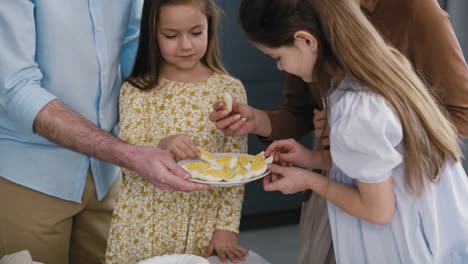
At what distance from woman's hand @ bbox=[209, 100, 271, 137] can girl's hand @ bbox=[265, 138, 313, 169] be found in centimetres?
13

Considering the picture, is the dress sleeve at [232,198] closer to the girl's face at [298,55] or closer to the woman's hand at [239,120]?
the woman's hand at [239,120]

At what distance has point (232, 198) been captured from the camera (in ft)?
6.95

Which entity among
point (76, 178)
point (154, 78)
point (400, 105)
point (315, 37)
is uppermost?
point (315, 37)

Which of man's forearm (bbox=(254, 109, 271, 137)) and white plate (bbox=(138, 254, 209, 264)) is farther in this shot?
man's forearm (bbox=(254, 109, 271, 137))

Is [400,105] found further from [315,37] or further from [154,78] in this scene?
[154,78]

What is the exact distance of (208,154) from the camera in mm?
1927

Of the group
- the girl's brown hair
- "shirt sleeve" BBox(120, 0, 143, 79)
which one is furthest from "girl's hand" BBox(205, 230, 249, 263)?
"shirt sleeve" BBox(120, 0, 143, 79)

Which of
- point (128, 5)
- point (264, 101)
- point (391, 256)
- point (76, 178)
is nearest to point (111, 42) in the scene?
point (128, 5)

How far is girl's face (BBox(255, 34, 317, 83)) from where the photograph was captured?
1665 millimetres

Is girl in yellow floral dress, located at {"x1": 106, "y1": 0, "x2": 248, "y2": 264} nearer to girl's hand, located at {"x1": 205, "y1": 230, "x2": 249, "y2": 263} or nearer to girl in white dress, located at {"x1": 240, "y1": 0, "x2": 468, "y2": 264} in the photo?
girl's hand, located at {"x1": 205, "y1": 230, "x2": 249, "y2": 263}

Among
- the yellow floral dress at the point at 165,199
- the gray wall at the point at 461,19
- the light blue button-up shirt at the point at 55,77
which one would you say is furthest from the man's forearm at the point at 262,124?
the gray wall at the point at 461,19

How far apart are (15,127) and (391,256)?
119cm

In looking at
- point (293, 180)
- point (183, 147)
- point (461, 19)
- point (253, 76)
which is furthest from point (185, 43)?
point (461, 19)

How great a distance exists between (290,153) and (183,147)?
1.06ft
